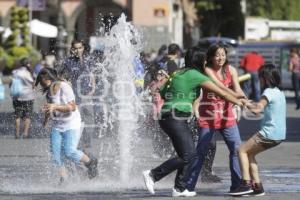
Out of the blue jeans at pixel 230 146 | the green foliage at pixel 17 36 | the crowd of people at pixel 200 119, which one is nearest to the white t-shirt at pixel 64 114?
the crowd of people at pixel 200 119

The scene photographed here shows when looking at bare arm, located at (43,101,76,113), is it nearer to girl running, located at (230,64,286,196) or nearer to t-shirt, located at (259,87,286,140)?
girl running, located at (230,64,286,196)

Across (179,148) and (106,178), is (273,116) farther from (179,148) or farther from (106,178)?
(106,178)

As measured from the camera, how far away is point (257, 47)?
126 ft

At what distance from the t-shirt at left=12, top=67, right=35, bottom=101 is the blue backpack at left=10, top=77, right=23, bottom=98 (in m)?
0.06

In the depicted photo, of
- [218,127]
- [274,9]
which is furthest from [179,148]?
[274,9]

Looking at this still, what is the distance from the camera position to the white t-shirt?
12.0 metres

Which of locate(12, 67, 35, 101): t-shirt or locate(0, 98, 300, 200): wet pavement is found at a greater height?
locate(12, 67, 35, 101): t-shirt

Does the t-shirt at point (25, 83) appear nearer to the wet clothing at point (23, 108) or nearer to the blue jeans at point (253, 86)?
the wet clothing at point (23, 108)


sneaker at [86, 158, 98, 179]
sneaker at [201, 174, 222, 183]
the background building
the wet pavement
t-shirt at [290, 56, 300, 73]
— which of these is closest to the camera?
the wet pavement

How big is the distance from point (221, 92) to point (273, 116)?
2.08 feet

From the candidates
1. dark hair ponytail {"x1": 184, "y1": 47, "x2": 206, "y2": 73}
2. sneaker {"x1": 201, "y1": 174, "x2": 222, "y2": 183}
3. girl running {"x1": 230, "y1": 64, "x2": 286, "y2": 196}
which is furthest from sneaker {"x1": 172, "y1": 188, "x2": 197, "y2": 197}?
sneaker {"x1": 201, "y1": 174, "x2": 222, "y2": 183}

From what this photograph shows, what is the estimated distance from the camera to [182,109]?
10.8 m

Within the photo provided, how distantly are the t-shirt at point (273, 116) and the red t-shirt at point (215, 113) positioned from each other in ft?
1.68

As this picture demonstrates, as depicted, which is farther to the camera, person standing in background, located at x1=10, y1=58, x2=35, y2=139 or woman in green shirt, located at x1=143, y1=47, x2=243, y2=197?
person standing in background, located at x1=10, y1=58, x2=35, y2=139
